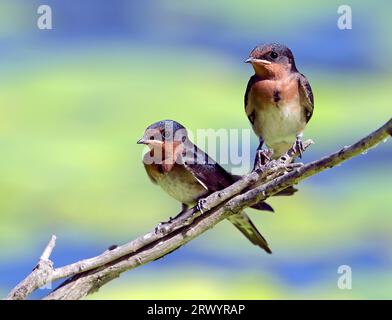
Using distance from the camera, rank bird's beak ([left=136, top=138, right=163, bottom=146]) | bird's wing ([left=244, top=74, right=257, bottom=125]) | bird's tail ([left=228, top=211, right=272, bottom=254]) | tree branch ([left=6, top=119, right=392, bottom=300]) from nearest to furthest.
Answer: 1. tree branch ([left=6, top=119, right=392, bottom=300])
2. bird's beak ([left=136, top=138, right=163, bottom=146])
3. bird's tail ([left=228, top=211, right=272, bottom=254])
4. bird's wing ([left=244, top=74, right=257, bottom=125])

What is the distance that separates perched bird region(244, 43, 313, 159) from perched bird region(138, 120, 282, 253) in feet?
0.98

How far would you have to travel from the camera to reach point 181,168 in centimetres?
524

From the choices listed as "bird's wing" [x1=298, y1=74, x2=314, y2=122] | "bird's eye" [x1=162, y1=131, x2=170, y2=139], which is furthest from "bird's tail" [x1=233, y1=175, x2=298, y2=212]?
"bird's wing" [x1=298, y1=74, x2=314, y2=122]

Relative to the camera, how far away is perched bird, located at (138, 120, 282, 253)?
5.22 metres

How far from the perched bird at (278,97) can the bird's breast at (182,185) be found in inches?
15.0

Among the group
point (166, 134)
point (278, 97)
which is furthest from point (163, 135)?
point (278, 97)

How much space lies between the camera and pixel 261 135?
5422mm

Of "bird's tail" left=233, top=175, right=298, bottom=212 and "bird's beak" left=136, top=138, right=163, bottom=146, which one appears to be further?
"bird's beak" left=136, top=138, right=163, bottom=146

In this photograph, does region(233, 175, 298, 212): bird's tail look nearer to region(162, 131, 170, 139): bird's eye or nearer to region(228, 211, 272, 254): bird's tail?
region(228, 211, 272, 254): bird's tail

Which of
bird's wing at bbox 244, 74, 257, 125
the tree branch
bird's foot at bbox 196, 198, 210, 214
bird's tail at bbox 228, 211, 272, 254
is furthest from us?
bird's wing at bbox 244, 74, 257, 125

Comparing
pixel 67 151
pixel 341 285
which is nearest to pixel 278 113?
pixel 341 285

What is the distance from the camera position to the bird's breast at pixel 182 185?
17.2 feet
